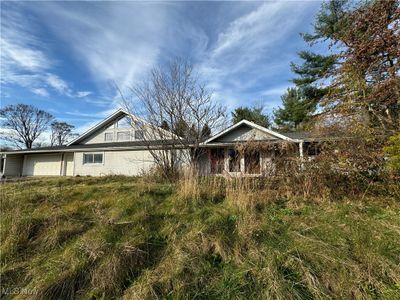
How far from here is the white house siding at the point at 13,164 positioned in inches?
880

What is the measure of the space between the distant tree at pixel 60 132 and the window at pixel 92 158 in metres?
31.3

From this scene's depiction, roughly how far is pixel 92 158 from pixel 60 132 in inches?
1261

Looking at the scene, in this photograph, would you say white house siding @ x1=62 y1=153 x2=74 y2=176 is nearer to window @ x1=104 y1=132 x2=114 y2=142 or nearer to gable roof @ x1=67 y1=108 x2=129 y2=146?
gable roof @ x1=67 y1=108 x2=129 y2=146

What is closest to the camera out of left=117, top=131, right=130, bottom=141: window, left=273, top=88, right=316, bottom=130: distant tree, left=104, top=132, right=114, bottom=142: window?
left=117, top=131, right=130, bottom=141: window

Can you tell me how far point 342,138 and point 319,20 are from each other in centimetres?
1606

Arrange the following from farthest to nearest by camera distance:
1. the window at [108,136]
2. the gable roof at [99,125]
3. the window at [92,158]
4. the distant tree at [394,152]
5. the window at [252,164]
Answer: the window at [108,136] → the gable roof at [99,125] → the window at [92,158] → the window at [252,164] → the distant tree at [394,152]

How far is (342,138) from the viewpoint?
7070mm

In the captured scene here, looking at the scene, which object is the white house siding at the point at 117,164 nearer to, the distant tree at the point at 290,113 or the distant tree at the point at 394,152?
the distant tree at the point at 394,152

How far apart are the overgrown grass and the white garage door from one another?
1805 centimetres

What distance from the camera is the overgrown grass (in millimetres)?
3137

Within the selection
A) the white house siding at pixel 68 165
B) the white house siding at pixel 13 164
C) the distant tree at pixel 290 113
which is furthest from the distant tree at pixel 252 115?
the white house siding at pixel 13 164

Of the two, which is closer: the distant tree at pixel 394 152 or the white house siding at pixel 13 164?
the distant tree at pixel 394 152

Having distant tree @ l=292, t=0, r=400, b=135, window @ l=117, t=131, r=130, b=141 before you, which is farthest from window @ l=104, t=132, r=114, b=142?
distant tree @ l=292, t=0, r=400, b=135

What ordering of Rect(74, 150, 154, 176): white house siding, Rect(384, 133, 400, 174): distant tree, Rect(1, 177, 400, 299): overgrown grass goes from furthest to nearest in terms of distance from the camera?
Rect(74, 150, 154, 176): white house siding
Rect(384, 133, 400, 174): distant tree
Rect(1, 177, 400, 299): overgrown grass
